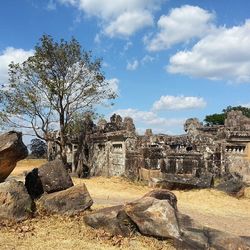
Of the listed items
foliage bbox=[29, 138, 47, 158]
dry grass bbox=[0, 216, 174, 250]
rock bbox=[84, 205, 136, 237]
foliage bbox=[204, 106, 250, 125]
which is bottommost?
dry grass bbox=[0, 216, 174, 250]

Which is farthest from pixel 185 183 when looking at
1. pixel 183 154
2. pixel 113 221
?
pixel 113 221

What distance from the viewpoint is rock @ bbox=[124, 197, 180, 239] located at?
26.4 feet

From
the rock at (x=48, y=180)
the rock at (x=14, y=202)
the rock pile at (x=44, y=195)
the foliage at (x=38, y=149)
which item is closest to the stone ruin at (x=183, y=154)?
the rock at (x=48, y=180)

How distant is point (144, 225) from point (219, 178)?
10.1 metres

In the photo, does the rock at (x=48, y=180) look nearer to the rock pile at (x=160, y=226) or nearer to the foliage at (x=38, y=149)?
the rock pile at (x=160, y=226)

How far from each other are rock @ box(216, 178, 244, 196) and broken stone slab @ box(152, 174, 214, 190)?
0.54 meters

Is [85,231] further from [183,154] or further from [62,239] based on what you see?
[183,154]

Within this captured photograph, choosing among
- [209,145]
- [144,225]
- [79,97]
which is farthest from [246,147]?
[144,225]

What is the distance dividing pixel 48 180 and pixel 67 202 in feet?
3.08

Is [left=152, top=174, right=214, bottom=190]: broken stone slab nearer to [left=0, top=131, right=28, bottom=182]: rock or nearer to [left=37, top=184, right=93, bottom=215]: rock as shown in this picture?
[left=37, top=184, right=93, bottom=215]: rock

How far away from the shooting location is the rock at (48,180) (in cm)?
1009

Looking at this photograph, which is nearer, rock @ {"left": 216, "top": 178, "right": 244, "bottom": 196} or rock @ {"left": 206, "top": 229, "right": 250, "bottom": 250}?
rock @ {"left": 206, "top": 229, "right": 250, "bottom": 250}

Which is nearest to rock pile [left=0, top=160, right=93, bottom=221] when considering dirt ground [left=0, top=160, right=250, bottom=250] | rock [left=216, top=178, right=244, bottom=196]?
dirt ground [left=0, top=160, right=250, bottom=250]

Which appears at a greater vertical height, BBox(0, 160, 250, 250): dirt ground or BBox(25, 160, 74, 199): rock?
BBox(25, 160, 74, 199): rock
